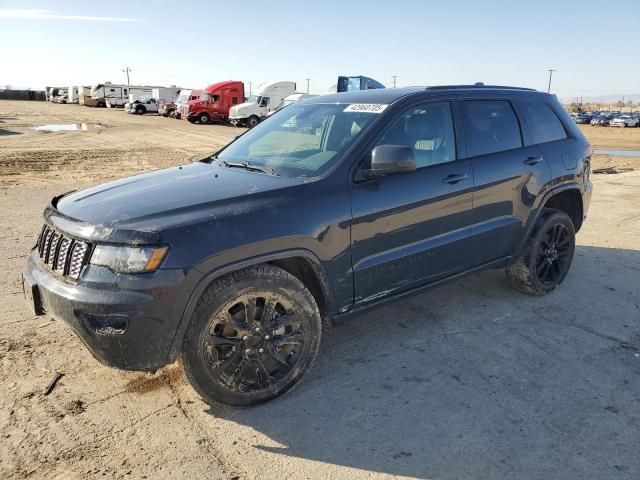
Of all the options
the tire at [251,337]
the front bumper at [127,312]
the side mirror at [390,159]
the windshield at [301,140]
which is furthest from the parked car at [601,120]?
the front bumper at [127,312]

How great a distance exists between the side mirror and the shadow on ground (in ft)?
4.28

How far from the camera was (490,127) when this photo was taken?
4.25 m

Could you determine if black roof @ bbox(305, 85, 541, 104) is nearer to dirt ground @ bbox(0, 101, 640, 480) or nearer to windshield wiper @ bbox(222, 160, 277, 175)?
windshield wiper @ bbox(222, 160, 277, 175)

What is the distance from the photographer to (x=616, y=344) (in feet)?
12.7

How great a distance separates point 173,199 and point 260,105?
3362cm

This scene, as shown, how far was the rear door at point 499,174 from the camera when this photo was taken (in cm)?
404

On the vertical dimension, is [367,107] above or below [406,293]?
above

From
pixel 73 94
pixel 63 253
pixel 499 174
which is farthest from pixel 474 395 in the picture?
pixel 73 94

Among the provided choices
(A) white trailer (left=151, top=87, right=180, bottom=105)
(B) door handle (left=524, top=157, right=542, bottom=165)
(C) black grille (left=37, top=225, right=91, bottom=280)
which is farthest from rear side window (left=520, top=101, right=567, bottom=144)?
(A) white trailer (left=151, top=87, right=180, bottom=105)

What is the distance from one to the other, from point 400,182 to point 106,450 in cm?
233

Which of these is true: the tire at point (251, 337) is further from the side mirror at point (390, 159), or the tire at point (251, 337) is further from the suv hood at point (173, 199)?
the side mirror at point (390, 159)

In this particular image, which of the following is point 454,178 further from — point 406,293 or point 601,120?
point 601,120

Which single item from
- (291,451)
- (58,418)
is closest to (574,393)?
(291,451)

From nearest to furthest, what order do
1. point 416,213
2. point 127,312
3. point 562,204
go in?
point 127,312 < point 416,213 < point 562,204
